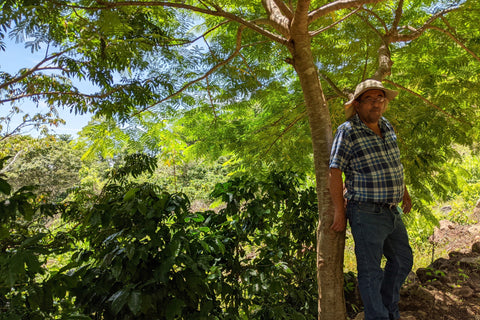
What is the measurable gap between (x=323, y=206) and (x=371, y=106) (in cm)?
83

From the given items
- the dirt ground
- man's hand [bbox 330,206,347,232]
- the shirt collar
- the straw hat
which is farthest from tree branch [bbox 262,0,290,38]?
the dirt ground

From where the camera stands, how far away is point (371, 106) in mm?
2412

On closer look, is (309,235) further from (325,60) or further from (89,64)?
(89,64)

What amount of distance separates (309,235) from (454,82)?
226 centimetres

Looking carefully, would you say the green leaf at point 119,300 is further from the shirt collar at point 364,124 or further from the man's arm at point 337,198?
the shirt collar at point 364,124

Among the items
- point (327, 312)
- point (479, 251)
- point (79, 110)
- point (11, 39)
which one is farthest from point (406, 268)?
point (479, 251)

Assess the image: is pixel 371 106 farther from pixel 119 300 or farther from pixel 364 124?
pixel 119 300

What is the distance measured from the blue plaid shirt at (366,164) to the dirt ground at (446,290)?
1.33 metres

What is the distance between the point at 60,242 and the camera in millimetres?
2047

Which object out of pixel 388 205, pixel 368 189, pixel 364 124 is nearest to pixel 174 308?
pixel 368 189

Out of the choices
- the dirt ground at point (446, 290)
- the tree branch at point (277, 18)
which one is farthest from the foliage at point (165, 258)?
the tree branch at point (277, 18)

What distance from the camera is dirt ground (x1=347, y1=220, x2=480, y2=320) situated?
3.16m

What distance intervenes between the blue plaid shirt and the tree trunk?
0.58 feet

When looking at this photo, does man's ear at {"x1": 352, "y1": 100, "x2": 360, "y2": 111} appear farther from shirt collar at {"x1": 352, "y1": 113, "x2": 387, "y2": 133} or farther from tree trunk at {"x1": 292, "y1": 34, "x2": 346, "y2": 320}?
tree trunk at {"x1": 292, "y1": 34, "x2": 346, "y2": 320}
